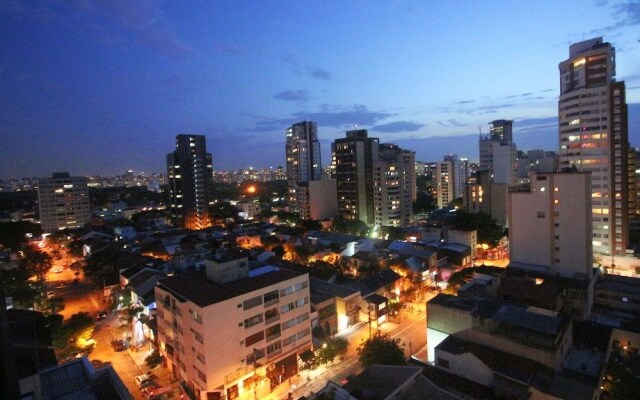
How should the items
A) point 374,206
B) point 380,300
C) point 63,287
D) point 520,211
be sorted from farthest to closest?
point 374,206 < point 63,287 < point 520,211 < point 380,300

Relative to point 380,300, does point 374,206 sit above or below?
above

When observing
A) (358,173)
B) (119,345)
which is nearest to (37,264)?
(119,345)

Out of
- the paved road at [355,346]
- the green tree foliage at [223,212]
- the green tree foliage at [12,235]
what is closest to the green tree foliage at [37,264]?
the green tree foliage at [12,235]

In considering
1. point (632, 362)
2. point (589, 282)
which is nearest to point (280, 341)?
point (632, 362)

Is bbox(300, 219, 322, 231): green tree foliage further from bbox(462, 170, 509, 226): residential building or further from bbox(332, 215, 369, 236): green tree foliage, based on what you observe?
bbox(462, 170, 509, 226): residential building

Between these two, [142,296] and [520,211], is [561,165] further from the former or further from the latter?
[142,296]

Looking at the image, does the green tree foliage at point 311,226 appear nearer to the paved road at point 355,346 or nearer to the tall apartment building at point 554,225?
the paved road at point 355,346
